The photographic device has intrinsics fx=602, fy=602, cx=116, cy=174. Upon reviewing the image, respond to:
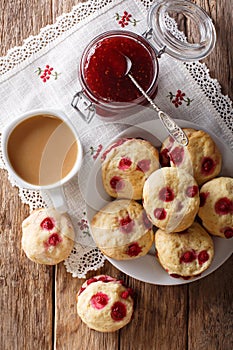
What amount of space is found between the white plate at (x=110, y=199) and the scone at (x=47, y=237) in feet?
0.28

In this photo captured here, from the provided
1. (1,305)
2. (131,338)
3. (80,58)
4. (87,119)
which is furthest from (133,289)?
(80,58)

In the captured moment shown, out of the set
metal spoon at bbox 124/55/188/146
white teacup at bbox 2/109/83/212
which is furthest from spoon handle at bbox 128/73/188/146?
white teacup at bbox 2/109/83/212

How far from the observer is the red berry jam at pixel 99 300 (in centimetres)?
156

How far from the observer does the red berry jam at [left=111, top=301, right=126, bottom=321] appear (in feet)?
5.09

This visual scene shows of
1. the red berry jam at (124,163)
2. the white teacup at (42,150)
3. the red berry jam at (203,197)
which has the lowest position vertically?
the red berry jam at (203,197)

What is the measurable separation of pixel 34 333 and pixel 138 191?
486 mm

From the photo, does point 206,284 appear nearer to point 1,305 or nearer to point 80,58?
point 1,305

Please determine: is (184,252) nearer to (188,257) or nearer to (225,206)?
(188,257)

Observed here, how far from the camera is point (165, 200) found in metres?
1.49

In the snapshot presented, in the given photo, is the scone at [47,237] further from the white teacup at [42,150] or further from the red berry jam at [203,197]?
the red berry jam at [203,197]

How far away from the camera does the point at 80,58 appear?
5.30 feet

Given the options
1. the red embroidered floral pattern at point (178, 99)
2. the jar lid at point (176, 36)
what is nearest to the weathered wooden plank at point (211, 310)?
the red embroidered floral pattern at point (178, 99)

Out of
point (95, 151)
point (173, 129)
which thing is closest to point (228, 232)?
point (173, 129)

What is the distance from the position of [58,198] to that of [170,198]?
0.30m
